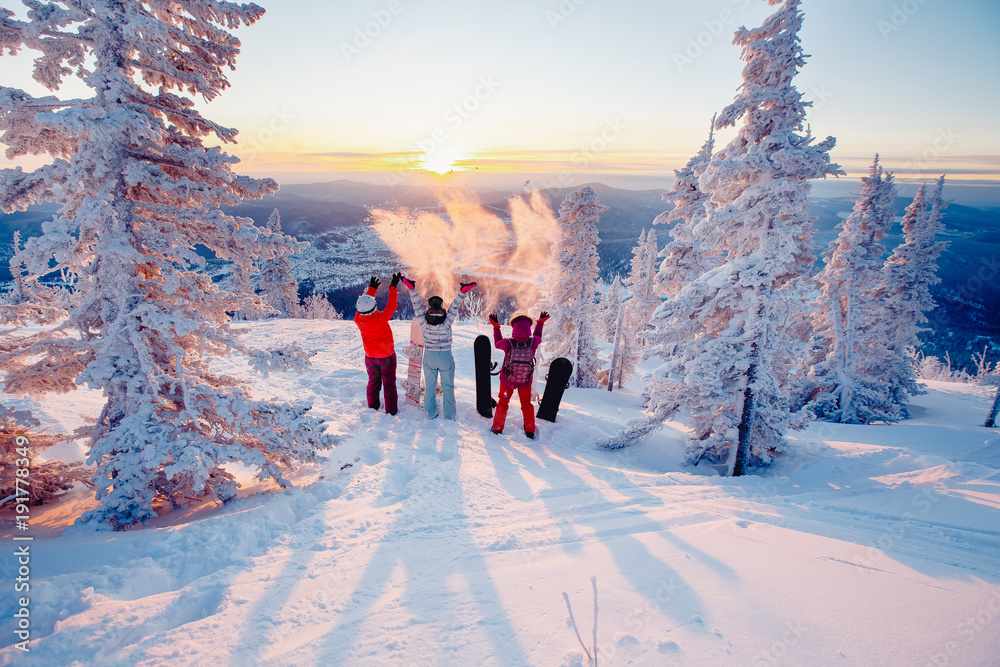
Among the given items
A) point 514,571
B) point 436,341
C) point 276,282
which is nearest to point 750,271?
point 436,341

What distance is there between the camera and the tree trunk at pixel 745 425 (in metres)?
9.73

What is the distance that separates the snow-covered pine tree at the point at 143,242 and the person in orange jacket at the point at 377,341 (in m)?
2.55

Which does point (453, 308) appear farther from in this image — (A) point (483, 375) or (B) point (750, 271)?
(B) point (750, 271)

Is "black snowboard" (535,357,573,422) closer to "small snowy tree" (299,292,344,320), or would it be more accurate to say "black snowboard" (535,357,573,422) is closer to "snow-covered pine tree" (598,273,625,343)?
"snow-covered pine tree" (598,273,625,343)

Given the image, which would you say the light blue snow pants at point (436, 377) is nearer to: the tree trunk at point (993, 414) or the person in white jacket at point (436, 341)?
the person in white jacket at point (436, 341)

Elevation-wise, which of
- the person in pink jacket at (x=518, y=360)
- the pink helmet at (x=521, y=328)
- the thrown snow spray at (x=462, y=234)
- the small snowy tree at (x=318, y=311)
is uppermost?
the thrown snow spray at (x=462, y=234)

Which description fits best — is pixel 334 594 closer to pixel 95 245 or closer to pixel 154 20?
pixel 95 245

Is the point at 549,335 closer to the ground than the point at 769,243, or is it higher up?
closer to the ground

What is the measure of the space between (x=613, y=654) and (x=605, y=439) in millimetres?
6628

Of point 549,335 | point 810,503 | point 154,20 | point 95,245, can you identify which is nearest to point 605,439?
point 810,503

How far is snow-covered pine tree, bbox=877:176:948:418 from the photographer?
22.7 m

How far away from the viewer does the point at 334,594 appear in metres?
4.02

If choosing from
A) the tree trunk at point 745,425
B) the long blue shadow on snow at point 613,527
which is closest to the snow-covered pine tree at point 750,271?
the tree trunk at point 745,425

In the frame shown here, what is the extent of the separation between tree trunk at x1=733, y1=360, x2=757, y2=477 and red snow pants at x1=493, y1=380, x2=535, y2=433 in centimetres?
506
